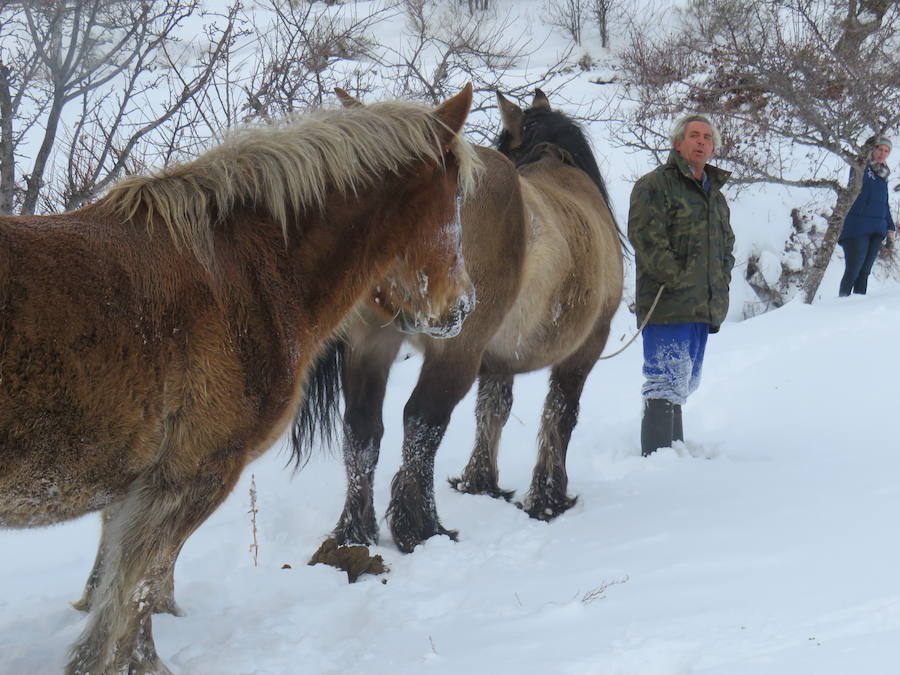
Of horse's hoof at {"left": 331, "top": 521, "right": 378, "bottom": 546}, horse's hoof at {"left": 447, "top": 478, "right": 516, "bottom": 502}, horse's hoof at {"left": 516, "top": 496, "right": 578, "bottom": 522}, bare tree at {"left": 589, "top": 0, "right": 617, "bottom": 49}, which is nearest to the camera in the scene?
horse's hoof at {"left": 331, "top": 521, "right": 378, "bottom": 546}

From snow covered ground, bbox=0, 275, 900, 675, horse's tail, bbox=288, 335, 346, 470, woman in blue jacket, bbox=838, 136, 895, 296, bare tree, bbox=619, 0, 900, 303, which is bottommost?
snow covered ground, bbox=0, 275, 900, 675

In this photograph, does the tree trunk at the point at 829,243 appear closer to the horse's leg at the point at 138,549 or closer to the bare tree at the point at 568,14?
the horse's leg at the point at 138,549

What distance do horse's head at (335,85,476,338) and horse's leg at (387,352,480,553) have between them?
0.85m

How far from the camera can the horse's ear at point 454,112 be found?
8.89 ft

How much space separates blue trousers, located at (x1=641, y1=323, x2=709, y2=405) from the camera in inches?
196

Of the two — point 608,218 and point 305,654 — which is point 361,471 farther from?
point 608,218

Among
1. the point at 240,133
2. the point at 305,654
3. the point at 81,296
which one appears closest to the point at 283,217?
the point at 240,133

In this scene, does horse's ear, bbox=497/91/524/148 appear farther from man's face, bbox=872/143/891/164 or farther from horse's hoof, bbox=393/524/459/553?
man's face, bbox=872/143/891/164

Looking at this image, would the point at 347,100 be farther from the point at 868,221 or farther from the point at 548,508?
the point at 868,221

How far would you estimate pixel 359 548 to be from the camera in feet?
11.3

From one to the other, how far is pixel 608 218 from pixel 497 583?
258 centimetres

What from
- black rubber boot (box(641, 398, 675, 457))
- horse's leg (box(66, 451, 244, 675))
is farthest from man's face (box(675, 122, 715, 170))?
horse's leg (box(66, 451, 244, 675))

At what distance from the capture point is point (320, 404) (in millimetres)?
3760

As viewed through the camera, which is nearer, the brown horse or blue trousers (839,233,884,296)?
the brown horse
